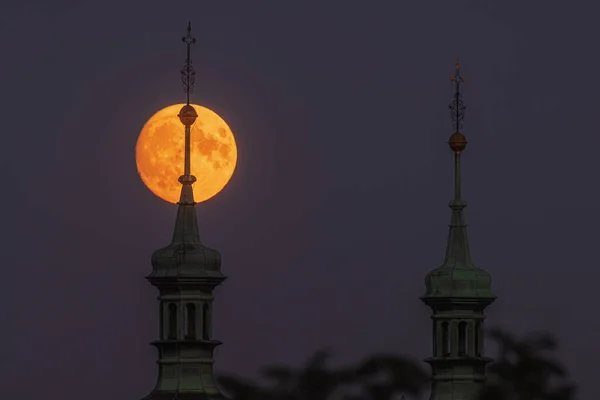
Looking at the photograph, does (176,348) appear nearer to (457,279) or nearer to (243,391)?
(457,279)

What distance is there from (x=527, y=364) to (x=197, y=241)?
61.8 m

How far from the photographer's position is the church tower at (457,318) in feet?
436

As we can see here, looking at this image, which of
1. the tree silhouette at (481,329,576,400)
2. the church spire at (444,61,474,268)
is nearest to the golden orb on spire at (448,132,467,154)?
the church spire at (444,61,474,268)

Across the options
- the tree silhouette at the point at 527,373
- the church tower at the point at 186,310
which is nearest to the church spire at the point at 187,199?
the church tower at the point at 186,310

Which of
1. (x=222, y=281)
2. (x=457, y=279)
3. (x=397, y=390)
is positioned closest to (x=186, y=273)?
(x=222, y=281)

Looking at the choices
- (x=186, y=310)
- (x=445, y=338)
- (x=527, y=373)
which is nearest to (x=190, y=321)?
(x=186, y=310)

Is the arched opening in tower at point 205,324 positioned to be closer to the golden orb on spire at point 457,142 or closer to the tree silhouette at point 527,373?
the golden orb on spire at point 457,142

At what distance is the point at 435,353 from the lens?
438 ft

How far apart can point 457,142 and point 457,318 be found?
9813mm

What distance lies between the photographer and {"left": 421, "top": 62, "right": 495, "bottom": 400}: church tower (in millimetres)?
132750

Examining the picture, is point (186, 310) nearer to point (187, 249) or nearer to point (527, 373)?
point (187, 249)

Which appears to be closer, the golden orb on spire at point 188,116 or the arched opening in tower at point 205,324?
the arched opening in tower at point 205,324

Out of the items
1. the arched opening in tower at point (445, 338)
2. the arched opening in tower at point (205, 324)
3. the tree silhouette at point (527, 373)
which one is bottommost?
the tree silhouette at point (527, 373)

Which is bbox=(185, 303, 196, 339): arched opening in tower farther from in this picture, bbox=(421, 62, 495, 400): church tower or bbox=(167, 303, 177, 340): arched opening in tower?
bbox=(421, 62, 495, 400): church tower
